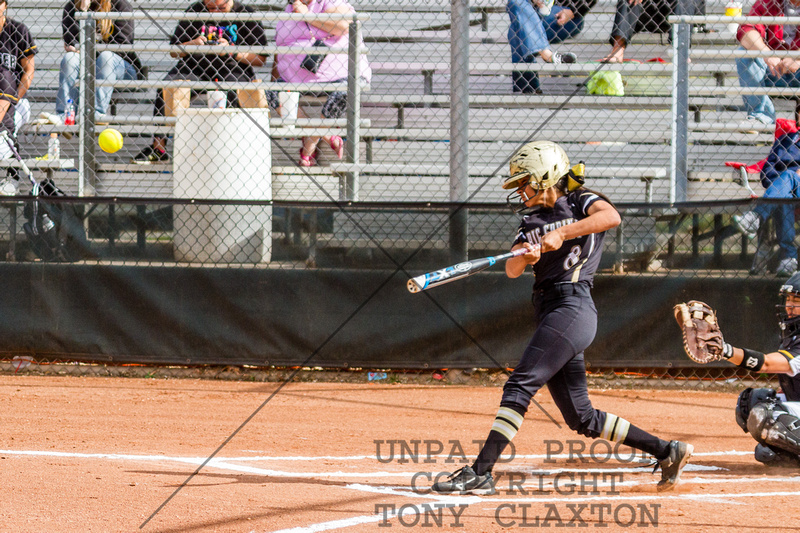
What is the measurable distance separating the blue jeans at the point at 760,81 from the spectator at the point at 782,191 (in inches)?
42.3

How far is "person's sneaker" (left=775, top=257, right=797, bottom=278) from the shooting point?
7.84 m

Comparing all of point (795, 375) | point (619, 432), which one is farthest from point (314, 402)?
point (795, 375)

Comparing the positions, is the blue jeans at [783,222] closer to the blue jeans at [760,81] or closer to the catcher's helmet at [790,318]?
the blue jeans at [760,81]

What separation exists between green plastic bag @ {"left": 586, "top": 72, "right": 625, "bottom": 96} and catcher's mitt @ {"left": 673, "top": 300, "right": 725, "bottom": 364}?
5643 millimetres

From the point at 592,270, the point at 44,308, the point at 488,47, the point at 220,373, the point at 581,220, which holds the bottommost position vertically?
the point at 220,373

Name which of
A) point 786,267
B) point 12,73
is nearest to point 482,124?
point 786,267

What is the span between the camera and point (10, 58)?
920 centimetres

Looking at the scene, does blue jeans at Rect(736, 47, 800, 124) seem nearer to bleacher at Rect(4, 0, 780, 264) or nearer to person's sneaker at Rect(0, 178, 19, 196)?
bleacher at Rect(4, 0, 780, 264)

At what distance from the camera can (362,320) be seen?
811cm

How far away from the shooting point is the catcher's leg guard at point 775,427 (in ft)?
16.8

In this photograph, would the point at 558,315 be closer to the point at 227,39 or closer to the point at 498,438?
the point at 498,438

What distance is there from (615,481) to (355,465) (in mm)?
1557

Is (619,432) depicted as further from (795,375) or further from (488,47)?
(488,47)

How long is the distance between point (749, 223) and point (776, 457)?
10.2 feet
